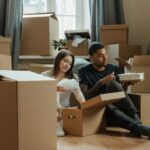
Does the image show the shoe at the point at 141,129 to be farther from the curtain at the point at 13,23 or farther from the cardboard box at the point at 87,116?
the curtain at the point at 13,23

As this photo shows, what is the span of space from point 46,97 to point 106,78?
1604 millimetres

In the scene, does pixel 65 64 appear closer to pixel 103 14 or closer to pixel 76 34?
pixel 76 34

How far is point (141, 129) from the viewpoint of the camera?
2.61m

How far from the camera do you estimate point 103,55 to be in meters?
3.15

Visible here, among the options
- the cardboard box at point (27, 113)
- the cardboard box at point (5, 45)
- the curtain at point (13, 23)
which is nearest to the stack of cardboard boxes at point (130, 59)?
the curtain at point (13, 23)

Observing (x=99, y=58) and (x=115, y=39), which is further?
(x=115, y=39)

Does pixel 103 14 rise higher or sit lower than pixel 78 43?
higher

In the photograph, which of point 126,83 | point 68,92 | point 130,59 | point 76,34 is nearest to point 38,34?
point 76,34

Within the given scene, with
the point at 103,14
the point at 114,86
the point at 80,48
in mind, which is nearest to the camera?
the point at 114,86

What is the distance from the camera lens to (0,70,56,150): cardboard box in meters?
1.36

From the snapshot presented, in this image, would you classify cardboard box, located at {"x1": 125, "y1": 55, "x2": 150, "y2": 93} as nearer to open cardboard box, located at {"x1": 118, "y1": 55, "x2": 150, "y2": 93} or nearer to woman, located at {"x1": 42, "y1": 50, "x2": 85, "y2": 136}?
open cardboard box, located at {"x1": 118, "y1": 55, "x2": 150, "y2": 93}

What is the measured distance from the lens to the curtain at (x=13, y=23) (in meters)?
3.82

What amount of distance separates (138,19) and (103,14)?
1.58 feet

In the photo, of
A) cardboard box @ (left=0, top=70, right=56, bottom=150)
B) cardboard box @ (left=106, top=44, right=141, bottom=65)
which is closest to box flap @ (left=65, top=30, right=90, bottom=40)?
cardboard box @ (left=106, top=44, right=141, bottom=65)
